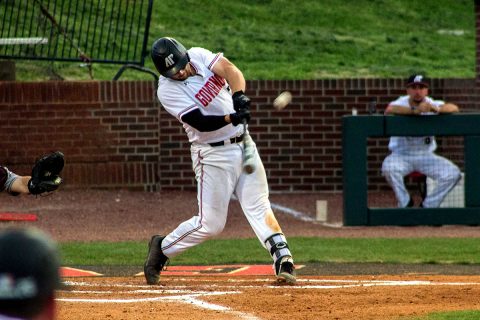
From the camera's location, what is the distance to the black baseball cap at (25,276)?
75.2 inches

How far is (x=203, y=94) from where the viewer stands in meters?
8.48

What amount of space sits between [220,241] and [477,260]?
3.06 metres

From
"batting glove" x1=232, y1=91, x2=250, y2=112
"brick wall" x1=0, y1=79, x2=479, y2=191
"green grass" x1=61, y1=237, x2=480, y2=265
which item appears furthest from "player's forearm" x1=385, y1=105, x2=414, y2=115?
"batting glove" x1=232, y1=91, x2=250, y2=112

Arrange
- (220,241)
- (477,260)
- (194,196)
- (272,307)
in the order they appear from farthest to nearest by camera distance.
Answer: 1. (194,196)
2. (220,241)
3. (477,260)
4. (272,307)

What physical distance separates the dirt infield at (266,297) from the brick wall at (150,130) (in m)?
7.32

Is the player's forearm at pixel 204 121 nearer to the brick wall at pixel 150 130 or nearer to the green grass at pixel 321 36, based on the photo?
the brick wall at pixel 150 130

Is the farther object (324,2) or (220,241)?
(324,2)

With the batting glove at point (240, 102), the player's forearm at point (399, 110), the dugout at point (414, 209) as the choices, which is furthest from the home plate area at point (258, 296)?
the player's forearm at point (399, 110)

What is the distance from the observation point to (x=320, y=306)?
7359 millimetres

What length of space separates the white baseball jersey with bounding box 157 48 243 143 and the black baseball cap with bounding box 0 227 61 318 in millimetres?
6490

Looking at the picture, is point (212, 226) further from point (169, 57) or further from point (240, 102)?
point (169, 57)

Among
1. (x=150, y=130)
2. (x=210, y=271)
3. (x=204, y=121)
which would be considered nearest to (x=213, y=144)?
(x=204, y=121)

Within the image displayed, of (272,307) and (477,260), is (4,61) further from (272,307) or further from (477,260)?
(272,307)

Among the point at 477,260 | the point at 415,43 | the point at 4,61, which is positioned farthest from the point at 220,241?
the point at 415,43
